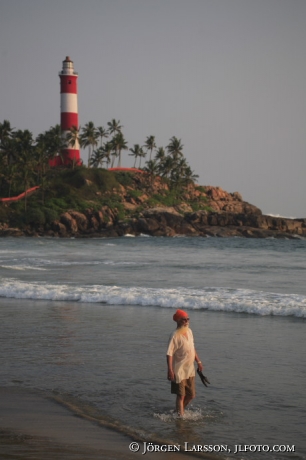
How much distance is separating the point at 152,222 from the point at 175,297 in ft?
218

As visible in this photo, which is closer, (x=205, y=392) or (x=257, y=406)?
(x=257, y=406)

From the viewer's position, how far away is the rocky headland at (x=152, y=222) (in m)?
83.0

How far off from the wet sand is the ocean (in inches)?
12.5

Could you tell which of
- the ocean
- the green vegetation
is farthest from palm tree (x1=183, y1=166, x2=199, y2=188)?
the ocean

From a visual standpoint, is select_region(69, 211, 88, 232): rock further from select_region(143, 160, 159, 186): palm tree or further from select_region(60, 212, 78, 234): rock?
select_region(143, 160, 159, 186): palm tree

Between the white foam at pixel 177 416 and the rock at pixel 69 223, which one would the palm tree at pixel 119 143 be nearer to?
the rock at pixel 69 223

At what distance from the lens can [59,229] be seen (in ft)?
272

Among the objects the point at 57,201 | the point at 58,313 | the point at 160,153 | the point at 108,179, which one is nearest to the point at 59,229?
the point at 57,201

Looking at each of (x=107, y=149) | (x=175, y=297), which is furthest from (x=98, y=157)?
(x=175, y=297)

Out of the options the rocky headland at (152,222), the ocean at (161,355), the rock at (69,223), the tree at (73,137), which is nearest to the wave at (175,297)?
the ocean at (161,355)

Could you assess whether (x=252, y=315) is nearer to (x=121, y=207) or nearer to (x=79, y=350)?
(x=79, y=350)

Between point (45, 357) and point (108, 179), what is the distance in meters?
85.1

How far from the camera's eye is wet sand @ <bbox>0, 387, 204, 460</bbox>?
21.7ft

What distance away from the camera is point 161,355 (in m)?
11.5
